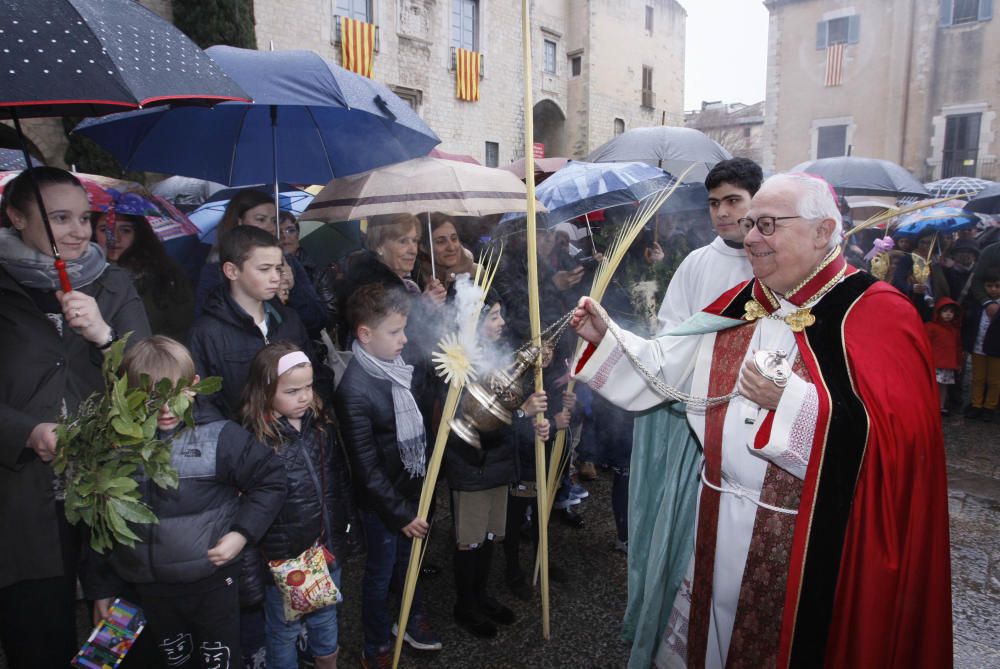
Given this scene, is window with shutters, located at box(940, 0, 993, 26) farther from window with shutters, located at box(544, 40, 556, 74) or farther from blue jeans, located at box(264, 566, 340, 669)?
blue jeans, located at box(264, 566, 340, 669)

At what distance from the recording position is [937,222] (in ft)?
26.4

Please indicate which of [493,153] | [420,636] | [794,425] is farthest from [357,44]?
[794,425]

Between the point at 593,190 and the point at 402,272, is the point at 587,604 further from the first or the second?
the point at 593,190

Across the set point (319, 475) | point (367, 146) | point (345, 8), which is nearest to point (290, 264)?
point (367, 146)

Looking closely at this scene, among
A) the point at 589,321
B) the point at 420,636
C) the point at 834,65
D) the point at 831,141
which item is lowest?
the point at 420,636

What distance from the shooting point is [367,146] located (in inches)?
150

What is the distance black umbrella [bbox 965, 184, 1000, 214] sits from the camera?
10.1 m

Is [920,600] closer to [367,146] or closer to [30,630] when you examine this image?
[30,630]

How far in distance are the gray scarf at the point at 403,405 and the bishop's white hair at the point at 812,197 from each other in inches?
65.2

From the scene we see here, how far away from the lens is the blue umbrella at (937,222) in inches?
317

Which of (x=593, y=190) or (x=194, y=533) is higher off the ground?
(x=593, y=190)

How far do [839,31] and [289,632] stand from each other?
26.0 metres

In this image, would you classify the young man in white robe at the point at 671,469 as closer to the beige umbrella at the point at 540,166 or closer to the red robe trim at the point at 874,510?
the red robe trim at the point at 874,510

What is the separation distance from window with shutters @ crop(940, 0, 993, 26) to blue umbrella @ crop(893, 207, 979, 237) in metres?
16.1
